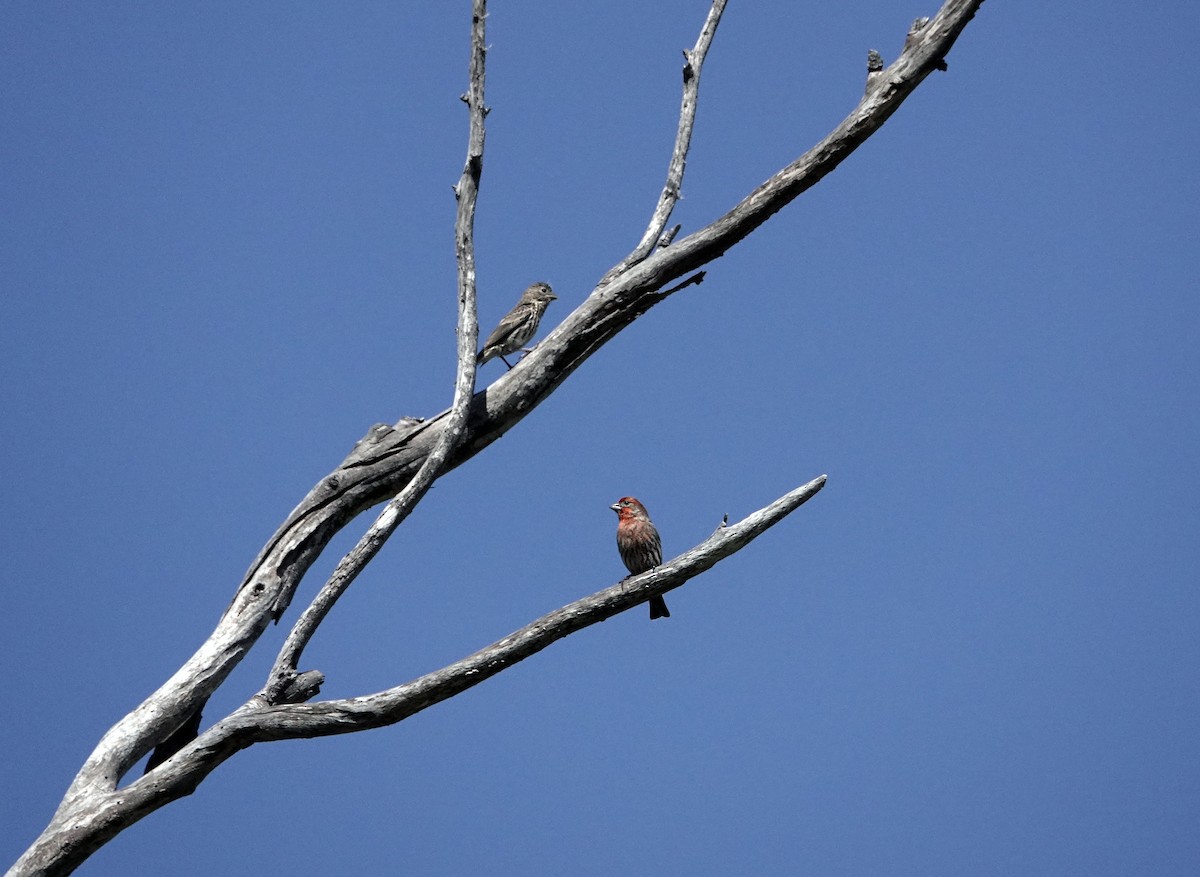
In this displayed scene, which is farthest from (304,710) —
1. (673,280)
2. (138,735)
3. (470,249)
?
(673,280)

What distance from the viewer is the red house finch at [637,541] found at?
415 inches

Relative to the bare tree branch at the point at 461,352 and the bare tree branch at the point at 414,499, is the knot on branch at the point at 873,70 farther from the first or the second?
the bare tree branch at the point at 461,352

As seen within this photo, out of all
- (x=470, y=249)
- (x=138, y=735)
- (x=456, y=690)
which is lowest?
Result: (x=456, y=690)

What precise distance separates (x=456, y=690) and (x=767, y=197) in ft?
11.0

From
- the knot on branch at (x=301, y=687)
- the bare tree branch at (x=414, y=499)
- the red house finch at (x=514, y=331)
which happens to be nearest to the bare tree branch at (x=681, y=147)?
the bare tree branch at (x=414, y=499)

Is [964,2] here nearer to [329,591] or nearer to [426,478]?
[426,478]

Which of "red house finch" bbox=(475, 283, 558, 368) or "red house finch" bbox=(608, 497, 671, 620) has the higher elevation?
"red house finch" bbox=(475, 283, 558, 368)

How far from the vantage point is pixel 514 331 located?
9562mm

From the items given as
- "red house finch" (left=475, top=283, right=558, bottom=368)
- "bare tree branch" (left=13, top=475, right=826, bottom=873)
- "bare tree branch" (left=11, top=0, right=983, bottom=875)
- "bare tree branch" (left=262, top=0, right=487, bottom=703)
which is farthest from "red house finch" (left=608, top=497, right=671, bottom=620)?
"bare tree branch" (left=13, top=475, right=826, bottom=873)

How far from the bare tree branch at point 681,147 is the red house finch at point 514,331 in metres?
1.91

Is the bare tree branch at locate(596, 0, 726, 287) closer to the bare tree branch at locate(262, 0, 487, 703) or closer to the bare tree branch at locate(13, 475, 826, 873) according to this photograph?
the bare tree branch at locate(262, 0, 487, 703)

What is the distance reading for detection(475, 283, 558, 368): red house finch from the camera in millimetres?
9500

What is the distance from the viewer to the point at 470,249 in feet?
24.0

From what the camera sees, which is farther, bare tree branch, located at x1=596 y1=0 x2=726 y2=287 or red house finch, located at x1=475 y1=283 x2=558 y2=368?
red house finch, located at x1=475 y1=283 x2=558 y2=368
